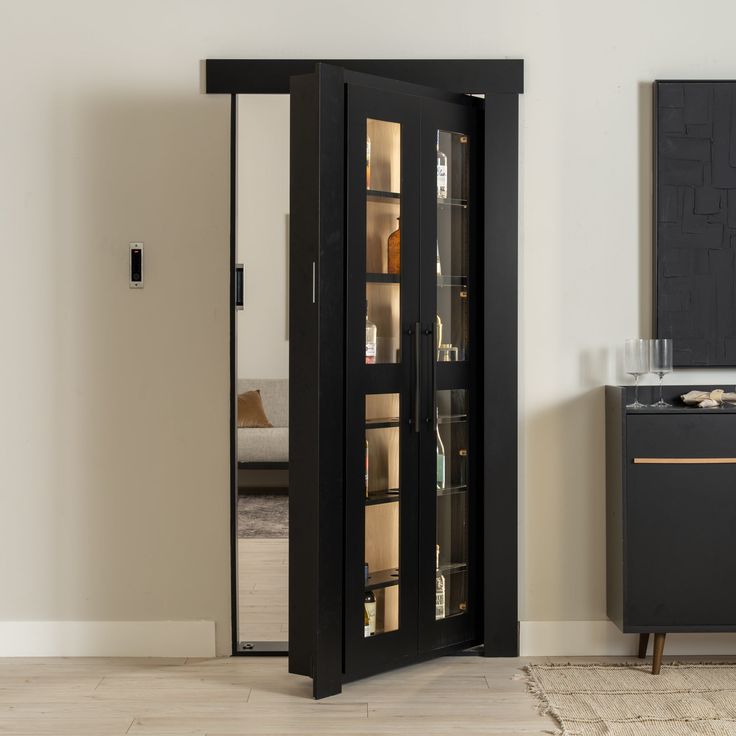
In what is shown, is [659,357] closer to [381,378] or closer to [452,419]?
[452,419]

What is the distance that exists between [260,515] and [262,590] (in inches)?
14.5

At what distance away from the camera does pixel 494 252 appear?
3.59 m

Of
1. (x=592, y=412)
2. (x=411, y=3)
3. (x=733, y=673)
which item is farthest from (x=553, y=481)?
(x=411, y=3)

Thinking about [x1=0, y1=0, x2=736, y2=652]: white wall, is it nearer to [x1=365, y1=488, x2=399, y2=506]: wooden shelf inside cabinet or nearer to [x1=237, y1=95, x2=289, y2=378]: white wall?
[x1=237, y1=95, x2=289, y2=378]: white wall

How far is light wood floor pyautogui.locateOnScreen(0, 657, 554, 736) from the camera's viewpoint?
9.65ft

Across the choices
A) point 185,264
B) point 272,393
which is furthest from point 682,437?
point 185,264

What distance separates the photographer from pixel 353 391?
3.26 m

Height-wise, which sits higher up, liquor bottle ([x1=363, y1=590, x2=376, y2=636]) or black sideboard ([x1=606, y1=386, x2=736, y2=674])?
black sideboard ([x1=606, y1=386, x2=736, y2=674])

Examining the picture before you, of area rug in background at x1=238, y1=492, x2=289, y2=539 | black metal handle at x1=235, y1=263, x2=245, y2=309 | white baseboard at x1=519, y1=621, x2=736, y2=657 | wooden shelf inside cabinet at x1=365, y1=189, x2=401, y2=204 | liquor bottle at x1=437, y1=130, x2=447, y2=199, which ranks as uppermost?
liquor bottle at x1=437, y1=130, x2=447, y2=199

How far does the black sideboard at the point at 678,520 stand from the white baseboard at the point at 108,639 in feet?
5.57

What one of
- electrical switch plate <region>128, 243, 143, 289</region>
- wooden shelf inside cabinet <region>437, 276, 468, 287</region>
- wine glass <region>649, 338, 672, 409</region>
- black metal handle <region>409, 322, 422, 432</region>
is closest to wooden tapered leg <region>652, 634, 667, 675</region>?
wine glass <region>649, 338, 672, 409</region>

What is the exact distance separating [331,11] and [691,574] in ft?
8.54

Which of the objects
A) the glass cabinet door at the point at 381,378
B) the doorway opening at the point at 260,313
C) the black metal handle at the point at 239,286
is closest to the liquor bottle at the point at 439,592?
the glass cabinet door at the point at 381,378

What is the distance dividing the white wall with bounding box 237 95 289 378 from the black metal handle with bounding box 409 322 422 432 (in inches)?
23.5
